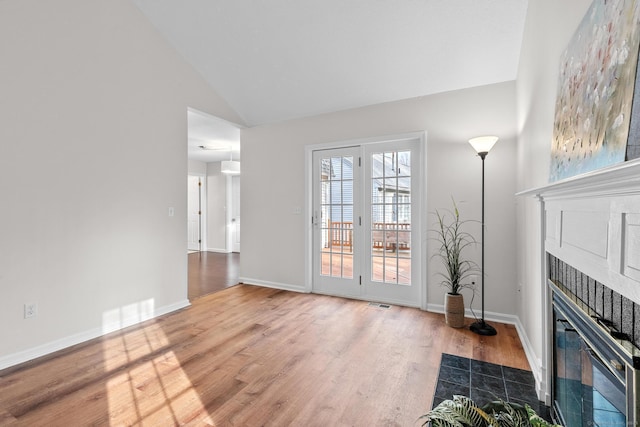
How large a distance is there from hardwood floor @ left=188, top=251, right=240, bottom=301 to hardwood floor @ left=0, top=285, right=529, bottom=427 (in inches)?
42.3

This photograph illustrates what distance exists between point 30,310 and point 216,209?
226 inches

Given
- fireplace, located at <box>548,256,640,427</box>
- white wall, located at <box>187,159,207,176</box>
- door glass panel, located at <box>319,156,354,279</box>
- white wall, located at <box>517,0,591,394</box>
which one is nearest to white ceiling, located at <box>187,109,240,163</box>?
white wall, located at <box>187,159,207,176</box>

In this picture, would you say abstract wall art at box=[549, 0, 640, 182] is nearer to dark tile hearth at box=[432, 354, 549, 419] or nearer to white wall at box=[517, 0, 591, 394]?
white wall at box=[517, 0, 591, 394]

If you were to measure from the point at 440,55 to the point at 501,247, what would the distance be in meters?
2.03

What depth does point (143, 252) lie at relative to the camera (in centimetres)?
331

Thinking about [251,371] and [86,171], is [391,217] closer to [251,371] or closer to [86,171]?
[251,371]

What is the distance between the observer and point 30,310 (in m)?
2.48

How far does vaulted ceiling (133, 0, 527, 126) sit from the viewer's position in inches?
108

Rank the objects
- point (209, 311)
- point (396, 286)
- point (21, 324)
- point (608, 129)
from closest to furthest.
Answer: point (608, 129)
point (21, 324)
point (209, 311)
point (396, 286)

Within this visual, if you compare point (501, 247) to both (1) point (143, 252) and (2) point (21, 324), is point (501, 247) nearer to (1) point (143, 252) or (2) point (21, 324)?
(1) point (143, 252)

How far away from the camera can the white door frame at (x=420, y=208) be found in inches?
139

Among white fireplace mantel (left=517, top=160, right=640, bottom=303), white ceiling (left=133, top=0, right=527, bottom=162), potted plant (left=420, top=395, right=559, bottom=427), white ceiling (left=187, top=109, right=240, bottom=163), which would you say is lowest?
potted plant (left=420, top=395, right=559, bottom=427)

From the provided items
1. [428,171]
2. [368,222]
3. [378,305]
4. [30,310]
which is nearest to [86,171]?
[30,310]

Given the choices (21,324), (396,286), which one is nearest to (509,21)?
(396,286)
